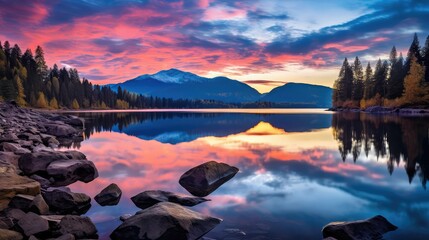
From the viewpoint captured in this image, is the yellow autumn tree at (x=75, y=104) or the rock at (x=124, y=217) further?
the yellow autumn tree at (x=75, y=104)

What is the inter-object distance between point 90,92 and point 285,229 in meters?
158

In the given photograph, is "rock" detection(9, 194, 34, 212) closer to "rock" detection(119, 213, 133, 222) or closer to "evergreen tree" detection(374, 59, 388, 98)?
"rock" detection(119, 213, 133, 222)

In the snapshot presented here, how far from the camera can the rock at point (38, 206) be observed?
346 inches

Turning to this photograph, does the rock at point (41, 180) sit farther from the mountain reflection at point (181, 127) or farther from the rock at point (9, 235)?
the mountain reflection at point (181, 127)

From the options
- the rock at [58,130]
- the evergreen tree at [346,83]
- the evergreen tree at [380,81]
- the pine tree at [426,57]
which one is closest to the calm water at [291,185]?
the rock at [58,130]

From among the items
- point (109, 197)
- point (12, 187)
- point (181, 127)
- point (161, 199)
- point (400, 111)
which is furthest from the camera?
point (400, 111)

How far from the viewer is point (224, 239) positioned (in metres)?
8.12

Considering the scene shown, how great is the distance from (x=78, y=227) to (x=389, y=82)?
102831 millimetres

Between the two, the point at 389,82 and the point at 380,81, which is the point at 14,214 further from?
the point at 380,81

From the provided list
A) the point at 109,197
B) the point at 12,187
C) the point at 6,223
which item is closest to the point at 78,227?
the point at 6,223

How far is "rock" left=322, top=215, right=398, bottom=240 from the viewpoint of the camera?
26.3 feet

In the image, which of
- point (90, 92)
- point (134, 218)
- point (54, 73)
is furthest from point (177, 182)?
point (90, 92)

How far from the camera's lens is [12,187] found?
29.7 ft

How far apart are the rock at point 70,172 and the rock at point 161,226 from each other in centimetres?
686
